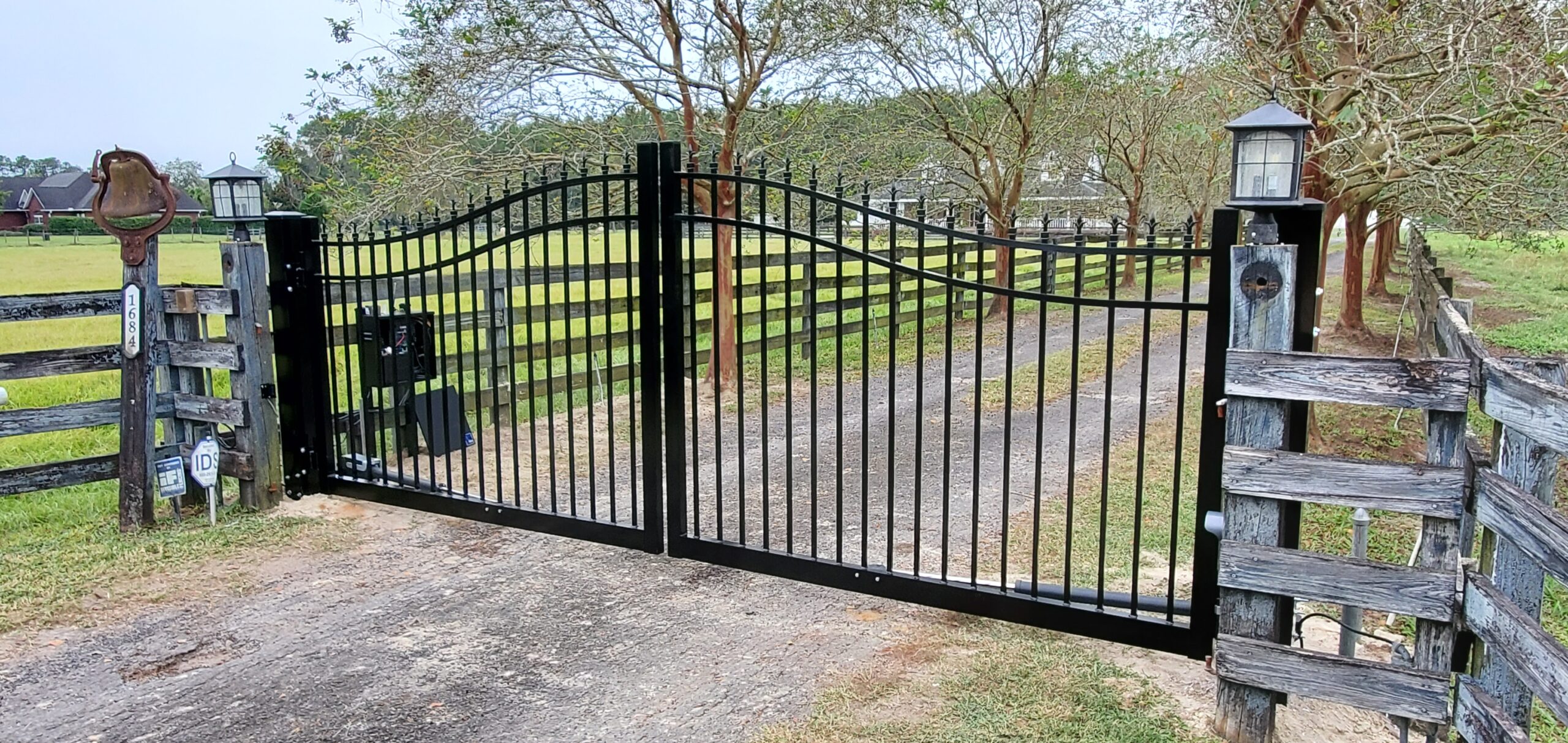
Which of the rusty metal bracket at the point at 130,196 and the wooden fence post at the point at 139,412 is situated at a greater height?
the rusty metal bracket at the point at 130,196

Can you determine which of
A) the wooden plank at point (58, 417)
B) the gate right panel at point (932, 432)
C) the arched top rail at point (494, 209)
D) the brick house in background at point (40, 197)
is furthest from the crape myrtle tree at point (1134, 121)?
the brick house in background at point (40, 197)

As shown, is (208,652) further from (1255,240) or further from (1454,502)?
(1454,502)

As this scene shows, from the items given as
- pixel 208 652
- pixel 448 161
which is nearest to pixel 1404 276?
pixel 448 161

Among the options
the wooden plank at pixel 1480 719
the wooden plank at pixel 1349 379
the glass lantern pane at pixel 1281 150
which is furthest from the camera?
the glass lantern pane at pixel 1281 150

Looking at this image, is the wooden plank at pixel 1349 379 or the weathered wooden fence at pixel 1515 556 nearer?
the weathered wooden fence at pixel 1515 556

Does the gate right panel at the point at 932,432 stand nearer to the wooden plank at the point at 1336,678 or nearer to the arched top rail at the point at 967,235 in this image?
the arched top rail at the point at 967,235

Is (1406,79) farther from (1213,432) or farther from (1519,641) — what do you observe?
(1519,641)

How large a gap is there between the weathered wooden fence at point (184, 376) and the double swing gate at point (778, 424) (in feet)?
0.52

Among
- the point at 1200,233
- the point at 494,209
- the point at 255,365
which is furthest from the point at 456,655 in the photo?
the point at 1200,233

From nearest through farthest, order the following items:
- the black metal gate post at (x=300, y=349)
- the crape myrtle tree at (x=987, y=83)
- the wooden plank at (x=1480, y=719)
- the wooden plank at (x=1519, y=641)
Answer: the wooden plank at (x=1519, y=641) → the wooden plank at (x=1480, y=719) → the black metal gate post at (x=300, y=349) → the crape myrtle tree at (x=987, y=83)

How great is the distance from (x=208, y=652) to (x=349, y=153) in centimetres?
621

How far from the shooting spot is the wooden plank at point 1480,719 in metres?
2.61

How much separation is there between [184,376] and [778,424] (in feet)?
14.2

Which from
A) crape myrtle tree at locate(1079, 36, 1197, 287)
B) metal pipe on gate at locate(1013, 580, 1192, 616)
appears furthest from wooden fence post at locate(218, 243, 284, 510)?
crape myrtle tree at locate(1079, 36, 1197, 287)
